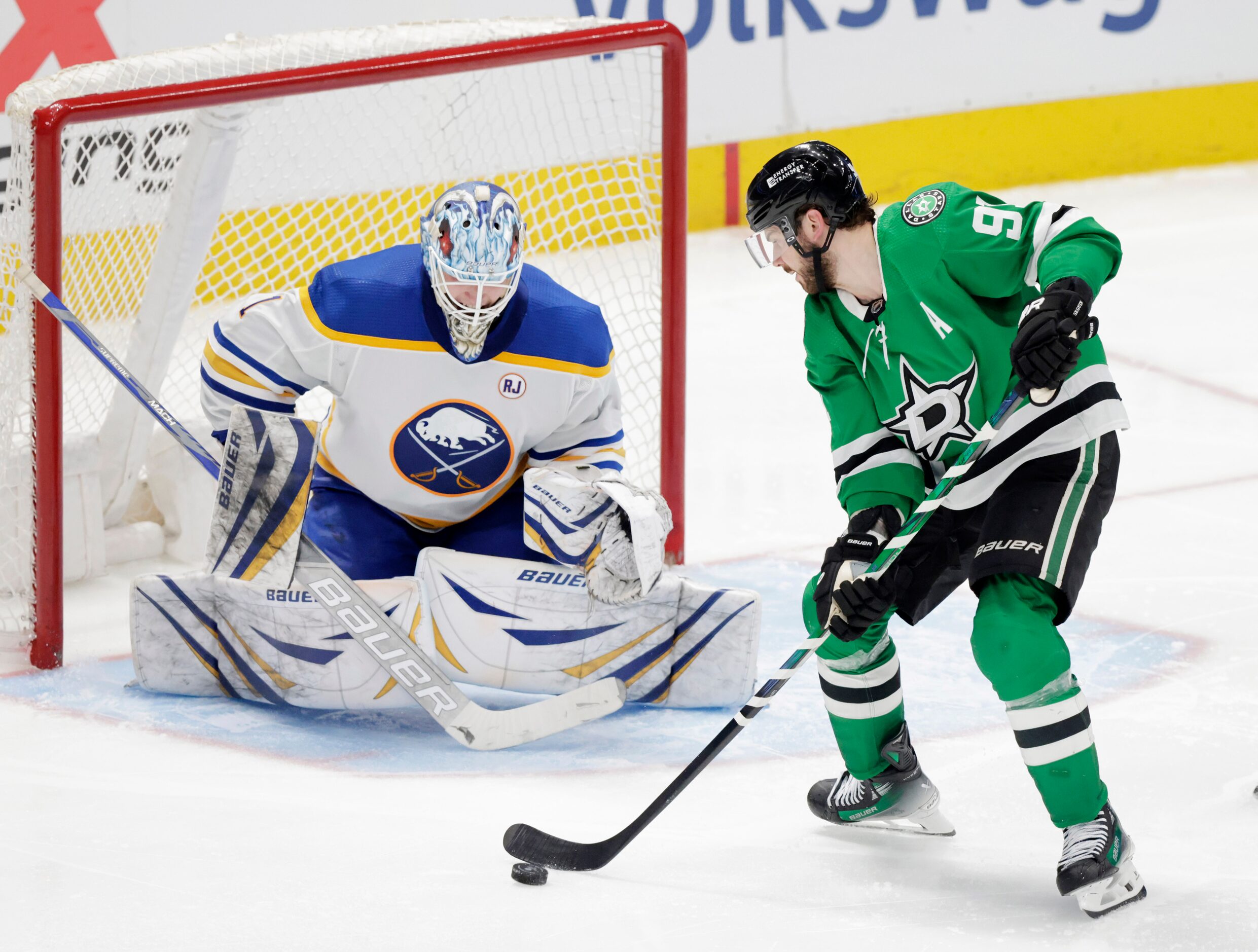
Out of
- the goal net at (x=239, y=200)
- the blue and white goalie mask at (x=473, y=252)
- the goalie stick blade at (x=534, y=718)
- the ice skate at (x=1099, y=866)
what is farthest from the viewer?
the goal net at (x=239, y=200)

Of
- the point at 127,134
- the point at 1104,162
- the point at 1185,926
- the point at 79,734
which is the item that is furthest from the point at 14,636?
the point at 1104,162

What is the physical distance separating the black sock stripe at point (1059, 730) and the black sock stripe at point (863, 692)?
11.1 inches

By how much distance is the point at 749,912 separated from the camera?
2172mm

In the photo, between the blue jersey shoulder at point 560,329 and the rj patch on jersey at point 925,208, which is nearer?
the rj patch on jersey at point 925,208

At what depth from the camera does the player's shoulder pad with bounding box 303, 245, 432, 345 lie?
108 inches

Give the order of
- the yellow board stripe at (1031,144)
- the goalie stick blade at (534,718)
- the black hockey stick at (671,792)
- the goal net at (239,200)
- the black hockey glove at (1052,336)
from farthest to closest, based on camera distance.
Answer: the yellow board stripe at (1031,144), the goal net at (239,200), the goalie stick blade at (534,718), the black hockey stick at (671,792), the black hockey glove at (1052,336)

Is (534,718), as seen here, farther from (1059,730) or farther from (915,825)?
(1059,730)

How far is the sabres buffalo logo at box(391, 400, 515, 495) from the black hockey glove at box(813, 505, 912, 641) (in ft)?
2.38

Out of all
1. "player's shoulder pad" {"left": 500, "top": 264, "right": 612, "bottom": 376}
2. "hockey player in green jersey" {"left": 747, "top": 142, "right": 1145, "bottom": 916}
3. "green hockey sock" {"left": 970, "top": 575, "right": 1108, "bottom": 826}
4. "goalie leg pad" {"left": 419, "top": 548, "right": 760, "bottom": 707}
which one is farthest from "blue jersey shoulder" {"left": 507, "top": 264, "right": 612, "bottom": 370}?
"green hockey sock" {"left": 970, "top": 575, "right": 1108, "bottom": 826}

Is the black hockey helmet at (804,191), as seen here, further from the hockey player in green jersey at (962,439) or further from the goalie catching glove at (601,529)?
the goalie catching glove at (601,529)

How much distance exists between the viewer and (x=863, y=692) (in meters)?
2.34

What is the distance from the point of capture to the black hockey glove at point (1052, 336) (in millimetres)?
1988

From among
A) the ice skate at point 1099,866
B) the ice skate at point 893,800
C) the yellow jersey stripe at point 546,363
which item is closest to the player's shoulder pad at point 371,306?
the yellow jersey stripe at point 546,363

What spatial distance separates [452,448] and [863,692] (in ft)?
2.75
